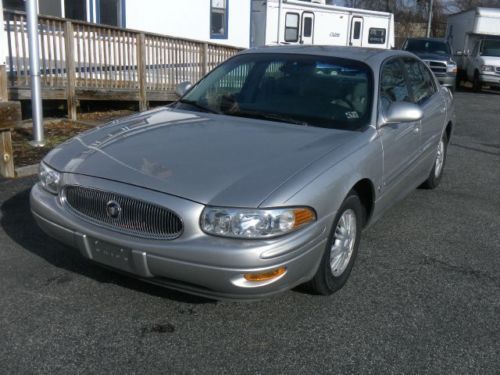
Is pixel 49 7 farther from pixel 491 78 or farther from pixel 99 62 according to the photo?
pixel 491 78

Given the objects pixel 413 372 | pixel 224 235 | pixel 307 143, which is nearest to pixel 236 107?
pixel 307 143

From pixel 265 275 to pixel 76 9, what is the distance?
1018 cm

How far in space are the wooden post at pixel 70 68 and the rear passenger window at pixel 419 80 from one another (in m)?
5.56

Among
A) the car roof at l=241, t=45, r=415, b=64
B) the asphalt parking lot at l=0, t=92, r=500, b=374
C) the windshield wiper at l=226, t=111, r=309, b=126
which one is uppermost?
the car roof at l=241, t=45, r=415, b=64

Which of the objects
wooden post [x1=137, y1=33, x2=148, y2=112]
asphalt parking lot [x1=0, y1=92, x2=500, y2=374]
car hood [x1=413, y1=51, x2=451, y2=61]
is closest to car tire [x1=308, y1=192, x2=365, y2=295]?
asphalt parking lot [x1=0, y1=92, x2=500, y2=374]

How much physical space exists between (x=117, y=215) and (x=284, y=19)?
1585 centimetres

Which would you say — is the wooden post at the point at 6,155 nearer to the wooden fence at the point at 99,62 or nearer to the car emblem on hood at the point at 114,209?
the wooden fence at the point at 99,62

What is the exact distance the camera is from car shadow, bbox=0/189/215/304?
143 inches

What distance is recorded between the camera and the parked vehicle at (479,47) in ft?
63.9

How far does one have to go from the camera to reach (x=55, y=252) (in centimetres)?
423

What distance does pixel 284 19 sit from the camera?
59.0 feet

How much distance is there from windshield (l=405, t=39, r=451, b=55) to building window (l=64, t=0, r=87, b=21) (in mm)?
13080

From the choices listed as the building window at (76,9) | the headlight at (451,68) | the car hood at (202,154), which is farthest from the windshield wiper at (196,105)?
the headlight at (451,68)

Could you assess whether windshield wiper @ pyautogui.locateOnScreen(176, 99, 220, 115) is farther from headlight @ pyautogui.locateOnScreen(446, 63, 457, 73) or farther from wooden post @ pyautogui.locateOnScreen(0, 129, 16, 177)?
headlight @ pyautogui.locateOnScreen(446, 63, 457, 73)
